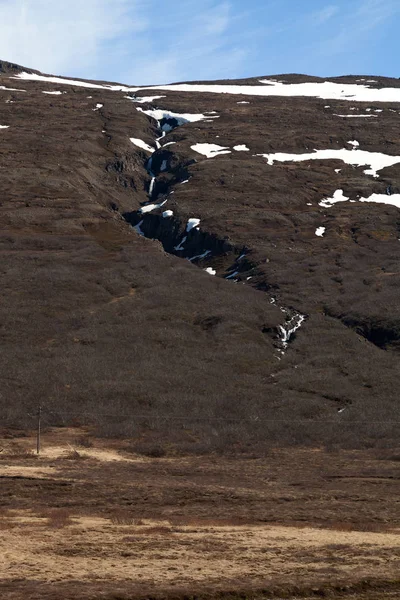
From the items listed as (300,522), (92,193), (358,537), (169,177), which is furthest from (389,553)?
(169,177)

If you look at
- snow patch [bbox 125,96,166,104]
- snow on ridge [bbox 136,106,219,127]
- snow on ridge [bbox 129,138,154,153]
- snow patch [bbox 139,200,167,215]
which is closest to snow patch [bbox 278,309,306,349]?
snow patch [bbox 139,200,167,215]

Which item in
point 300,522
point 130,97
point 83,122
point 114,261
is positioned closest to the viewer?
point 300,522

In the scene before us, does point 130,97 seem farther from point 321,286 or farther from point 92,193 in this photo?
point 321,286

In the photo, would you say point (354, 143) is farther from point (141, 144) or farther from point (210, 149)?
point (141, 144)

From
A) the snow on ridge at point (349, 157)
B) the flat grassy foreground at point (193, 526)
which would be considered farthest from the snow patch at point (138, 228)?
the flat grassy foreground at point (193, 526)

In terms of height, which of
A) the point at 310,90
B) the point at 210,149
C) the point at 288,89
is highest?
the point at 288,89

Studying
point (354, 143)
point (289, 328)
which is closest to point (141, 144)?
point (354, 143)
